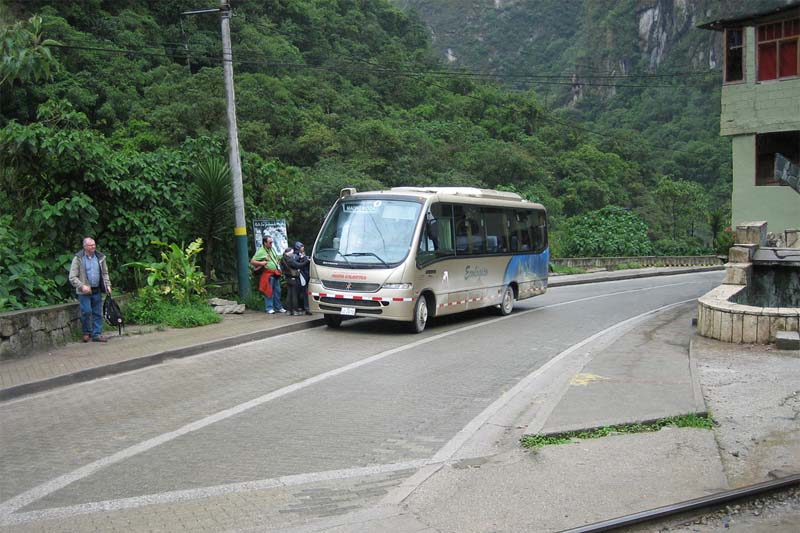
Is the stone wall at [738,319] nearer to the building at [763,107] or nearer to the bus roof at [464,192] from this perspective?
the bus roof at [464,192]

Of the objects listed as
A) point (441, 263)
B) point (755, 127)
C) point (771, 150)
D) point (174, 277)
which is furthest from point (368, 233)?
point (771, 150)

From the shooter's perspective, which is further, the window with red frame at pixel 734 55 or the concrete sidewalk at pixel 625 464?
the window with red frame at pixel 734 55

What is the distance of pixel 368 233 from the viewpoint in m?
14.1

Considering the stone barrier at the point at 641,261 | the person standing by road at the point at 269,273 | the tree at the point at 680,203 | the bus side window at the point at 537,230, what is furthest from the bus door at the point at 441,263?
the tree at the point at 680,203

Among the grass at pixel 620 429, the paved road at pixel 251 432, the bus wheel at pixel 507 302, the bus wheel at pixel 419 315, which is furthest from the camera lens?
the bus wheel at pixel 507 302

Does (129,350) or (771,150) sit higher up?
(771,150)

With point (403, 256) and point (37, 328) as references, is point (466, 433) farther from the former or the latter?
point (37, 328)

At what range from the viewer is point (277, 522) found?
501cm

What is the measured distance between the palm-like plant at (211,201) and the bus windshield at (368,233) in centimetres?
285

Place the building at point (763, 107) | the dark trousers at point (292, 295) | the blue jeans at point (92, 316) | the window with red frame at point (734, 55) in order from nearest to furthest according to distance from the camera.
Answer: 1. the blue jeans at point (92, 316)
2. the dark trousers at point (292, 295)
3. the building at point (763, 107)
4. the window with red frame at point (734, 55)

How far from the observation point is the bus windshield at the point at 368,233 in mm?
13828

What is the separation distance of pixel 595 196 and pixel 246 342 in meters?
49.1

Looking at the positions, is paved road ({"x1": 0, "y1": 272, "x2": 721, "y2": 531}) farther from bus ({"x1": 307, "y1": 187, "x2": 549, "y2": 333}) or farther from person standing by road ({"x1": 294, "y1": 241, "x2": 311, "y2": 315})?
person standing by road ({"x1": 294, "y1": 241, "x2": 311, "y2": 315})

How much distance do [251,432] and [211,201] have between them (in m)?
9.68
